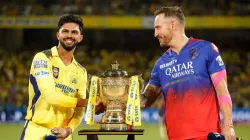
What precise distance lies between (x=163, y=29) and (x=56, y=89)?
3.35ft

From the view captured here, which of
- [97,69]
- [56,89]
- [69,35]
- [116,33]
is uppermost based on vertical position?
[116,33]

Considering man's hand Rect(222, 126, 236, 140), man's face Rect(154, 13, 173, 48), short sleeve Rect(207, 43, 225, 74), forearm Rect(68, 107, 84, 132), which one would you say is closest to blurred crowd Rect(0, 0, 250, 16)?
forearm Rect(68, 107, 84, 132)

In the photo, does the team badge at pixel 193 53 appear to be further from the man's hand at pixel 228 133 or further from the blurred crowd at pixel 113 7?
the blurred crowd at pixel 113 7

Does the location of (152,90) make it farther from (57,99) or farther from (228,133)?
(228,133)

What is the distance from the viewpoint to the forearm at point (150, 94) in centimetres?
469

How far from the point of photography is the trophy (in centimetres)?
454

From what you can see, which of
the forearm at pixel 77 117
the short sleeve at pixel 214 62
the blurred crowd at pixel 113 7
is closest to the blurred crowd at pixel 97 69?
the blurred crowd at pixel 113 7

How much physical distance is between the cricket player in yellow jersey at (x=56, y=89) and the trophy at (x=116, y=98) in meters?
0.17

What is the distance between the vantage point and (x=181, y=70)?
4.28 meters

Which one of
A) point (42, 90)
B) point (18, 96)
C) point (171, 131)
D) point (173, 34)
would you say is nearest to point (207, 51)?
point (173, 34)

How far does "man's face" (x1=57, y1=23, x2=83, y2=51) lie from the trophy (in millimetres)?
354

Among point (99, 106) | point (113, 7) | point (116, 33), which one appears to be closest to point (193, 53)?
point (99, 106)

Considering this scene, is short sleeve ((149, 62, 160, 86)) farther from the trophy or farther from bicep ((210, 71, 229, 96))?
bicep ((210, 71, 229, 96))

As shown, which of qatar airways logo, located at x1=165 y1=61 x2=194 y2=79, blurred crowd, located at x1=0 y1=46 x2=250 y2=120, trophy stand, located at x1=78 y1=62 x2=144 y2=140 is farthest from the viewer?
blurred crowd, located at x1=0 y1=46 x2=250 y2=120
